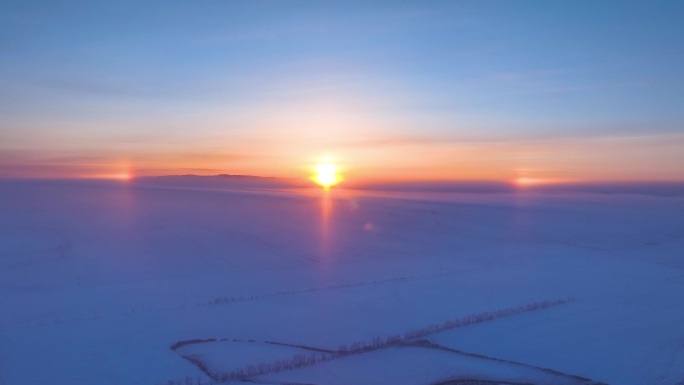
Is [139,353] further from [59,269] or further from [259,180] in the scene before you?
[259,180]

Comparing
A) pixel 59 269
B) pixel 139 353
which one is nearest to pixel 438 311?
pixel 139 353

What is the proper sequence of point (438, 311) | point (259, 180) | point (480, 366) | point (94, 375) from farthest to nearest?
point (259, 180)
point (438, 311)
point (480, 366)
point (94, 375)

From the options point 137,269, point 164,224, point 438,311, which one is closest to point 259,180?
point 164,224

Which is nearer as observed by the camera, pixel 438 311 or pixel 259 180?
pixel 438 311

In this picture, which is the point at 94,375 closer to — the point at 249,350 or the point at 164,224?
the point at 249,350

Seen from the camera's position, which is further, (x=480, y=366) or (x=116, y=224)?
(x=116, y=224)

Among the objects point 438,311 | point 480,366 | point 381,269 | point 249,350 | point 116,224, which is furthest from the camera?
point 116,224
